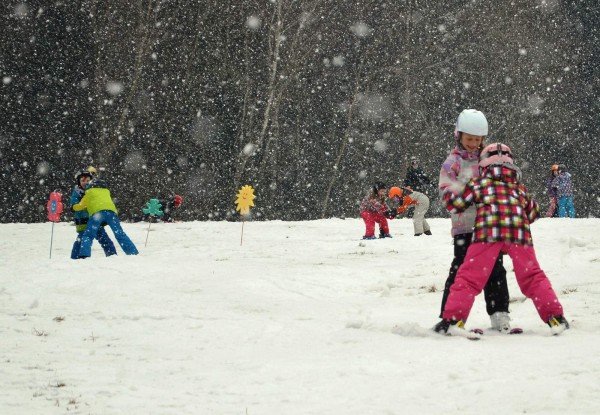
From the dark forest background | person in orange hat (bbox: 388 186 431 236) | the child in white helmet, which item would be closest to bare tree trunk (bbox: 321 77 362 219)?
the dark forest background

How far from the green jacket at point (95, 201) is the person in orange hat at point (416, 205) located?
19.8ft

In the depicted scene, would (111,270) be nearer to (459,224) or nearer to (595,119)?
(459,224)

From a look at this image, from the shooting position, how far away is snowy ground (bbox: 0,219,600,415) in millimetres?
3844

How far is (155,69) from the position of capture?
998 inches

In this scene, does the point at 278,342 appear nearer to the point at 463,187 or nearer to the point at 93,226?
the point at 463,187

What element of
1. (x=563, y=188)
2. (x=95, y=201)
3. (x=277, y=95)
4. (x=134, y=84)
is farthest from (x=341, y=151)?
(x=95, y=201)

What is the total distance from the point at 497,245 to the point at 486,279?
0.27m

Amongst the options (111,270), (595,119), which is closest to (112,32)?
(111,270)

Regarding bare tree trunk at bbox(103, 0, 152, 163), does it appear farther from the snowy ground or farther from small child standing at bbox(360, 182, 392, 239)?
the snowy ground

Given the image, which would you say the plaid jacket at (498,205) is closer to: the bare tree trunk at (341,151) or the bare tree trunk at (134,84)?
the bare tree trunk at (134,84)

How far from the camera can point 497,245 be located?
5.53m

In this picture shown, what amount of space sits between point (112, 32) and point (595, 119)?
73.4 feet

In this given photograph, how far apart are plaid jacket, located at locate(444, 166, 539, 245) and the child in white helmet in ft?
0.45

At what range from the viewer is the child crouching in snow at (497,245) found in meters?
5.41
